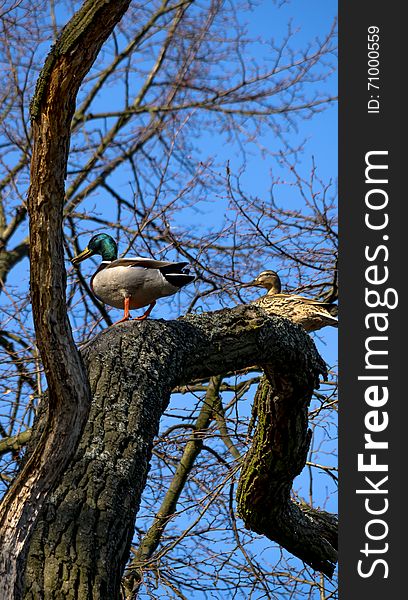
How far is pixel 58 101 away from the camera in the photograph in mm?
2832

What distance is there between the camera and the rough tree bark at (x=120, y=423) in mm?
2871

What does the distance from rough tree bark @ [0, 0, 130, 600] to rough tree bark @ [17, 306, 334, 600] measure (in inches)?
11.7

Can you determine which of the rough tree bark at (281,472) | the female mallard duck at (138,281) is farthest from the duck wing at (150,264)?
the rough tree bark at (281,472)

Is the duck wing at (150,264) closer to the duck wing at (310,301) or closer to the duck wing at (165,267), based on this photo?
the duck wing at (165,267)

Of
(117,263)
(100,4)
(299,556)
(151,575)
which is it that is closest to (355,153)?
(117,263)

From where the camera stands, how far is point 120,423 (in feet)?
10.7

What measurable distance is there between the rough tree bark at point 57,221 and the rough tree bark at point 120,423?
298 mm

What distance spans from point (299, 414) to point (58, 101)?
90.9 inches

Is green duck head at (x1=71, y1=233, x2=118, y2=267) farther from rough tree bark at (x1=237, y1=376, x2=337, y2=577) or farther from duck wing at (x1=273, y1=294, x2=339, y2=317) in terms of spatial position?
duck wing at (x1=273, y1=294, x2=339, y2=317)

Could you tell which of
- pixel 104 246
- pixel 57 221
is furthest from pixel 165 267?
pixel 57 221

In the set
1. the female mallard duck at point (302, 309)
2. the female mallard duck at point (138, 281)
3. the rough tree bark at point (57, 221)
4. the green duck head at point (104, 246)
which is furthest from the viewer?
the female mallard duck at point (302, 309)

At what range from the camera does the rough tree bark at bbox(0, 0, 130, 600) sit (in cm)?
278

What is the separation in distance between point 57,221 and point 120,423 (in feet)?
2.84

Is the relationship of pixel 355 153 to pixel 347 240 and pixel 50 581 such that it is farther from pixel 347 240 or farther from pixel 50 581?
pixel 50 581
